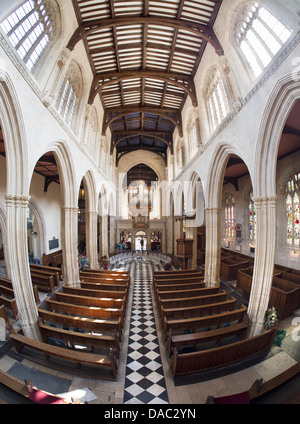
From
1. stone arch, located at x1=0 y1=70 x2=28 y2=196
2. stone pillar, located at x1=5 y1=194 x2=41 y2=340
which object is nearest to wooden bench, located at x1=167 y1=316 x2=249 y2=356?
stone pillar, located at x1=5 y1=194 x2=41 y2=340

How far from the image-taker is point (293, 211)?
1082 centimetres

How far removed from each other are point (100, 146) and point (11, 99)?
10.6m

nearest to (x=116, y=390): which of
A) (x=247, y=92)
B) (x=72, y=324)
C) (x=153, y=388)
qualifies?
(x=153, y=388)

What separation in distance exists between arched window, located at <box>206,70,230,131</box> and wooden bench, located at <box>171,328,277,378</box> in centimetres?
886

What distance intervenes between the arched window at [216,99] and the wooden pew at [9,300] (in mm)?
11265

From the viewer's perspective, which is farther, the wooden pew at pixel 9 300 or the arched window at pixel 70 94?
the arched window at pixel 70 94

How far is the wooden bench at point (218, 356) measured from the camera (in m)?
4.49

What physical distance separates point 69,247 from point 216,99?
10.4 meters

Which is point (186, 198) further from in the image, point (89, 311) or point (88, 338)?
point (88, 338)

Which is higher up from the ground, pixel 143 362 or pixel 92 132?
pixel 92 132

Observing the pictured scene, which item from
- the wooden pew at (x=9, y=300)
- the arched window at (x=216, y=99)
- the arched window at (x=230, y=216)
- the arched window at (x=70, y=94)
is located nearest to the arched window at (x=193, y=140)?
the arched window at (x=216, y=99)

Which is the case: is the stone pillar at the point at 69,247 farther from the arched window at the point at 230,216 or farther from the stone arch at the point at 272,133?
the arched window at the point at 230,216

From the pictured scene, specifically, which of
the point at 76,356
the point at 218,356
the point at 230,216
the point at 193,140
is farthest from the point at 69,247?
the point at 230,216
